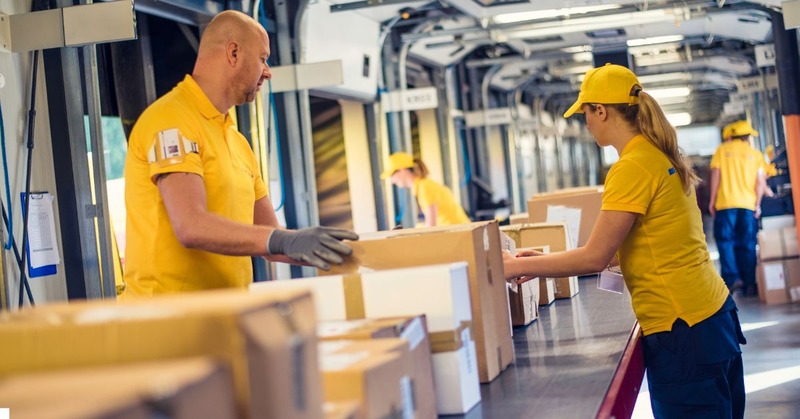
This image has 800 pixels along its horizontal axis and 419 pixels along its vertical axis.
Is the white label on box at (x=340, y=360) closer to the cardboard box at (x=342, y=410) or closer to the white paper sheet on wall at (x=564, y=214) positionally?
the cardboard box at (x=342, y=410)

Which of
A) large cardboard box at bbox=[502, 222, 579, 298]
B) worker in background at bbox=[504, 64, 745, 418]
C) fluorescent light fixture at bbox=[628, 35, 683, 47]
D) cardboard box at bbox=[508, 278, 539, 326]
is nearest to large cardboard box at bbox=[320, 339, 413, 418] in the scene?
worker in background at bbox=[504, 64, 745, 418]

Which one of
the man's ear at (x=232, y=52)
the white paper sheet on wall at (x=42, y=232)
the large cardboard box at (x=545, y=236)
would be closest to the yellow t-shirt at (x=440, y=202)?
the large cardboard box at (x=545, y=236)

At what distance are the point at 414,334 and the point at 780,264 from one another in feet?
23.2

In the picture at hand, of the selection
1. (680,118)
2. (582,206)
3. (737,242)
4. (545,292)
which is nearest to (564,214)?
(582,206)

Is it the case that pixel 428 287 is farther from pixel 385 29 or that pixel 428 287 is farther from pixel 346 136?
pixel 346 136

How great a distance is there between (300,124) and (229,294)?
202 inches

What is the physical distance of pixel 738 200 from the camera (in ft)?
28.8

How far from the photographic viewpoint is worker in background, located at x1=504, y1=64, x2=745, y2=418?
2.39 metres

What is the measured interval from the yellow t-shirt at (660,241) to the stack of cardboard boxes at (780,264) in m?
5.97

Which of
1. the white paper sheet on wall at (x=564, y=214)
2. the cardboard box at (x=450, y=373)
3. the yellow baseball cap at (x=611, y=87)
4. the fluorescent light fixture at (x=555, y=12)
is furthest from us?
the fluorescent light fixture at (x=555, y=12)

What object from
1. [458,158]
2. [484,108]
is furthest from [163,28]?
[484,108]

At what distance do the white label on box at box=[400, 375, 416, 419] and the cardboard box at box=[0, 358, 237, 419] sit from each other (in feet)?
1.82

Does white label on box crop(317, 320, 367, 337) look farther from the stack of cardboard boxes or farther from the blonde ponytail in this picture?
the stack of cardboard boxes

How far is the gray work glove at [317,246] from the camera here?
1.90 m
